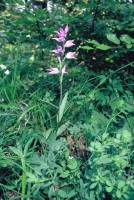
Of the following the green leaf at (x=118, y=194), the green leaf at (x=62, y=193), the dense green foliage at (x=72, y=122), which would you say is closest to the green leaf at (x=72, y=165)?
the dense green foliage at (x=72, y=122)

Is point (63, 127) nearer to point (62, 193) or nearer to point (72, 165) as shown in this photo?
point (72, 165)

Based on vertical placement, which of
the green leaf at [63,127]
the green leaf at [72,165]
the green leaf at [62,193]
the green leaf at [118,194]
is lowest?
the green leaf at [62,193]

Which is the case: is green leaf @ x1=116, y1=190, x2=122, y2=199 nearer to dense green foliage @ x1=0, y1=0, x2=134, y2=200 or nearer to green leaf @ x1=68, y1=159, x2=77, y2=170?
dense green foliage @ x1=0, y1=0, x2=134, y2=200

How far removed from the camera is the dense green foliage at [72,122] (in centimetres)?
112

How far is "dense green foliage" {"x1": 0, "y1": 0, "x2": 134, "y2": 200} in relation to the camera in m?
1.12

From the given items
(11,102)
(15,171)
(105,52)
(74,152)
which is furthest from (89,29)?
(15,171)

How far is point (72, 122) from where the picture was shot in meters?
1.59

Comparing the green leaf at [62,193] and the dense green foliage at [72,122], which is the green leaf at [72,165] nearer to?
the dense green foliage at [72,122]

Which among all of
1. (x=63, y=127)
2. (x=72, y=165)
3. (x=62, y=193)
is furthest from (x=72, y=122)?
(x=62, y=193)

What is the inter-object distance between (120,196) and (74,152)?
0.51m

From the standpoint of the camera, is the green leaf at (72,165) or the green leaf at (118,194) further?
the green leaf at (72,165)

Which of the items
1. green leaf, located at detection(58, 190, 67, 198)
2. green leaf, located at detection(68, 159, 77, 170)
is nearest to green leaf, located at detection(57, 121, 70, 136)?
green leaf, located at detection(68, 159, 77, 170)

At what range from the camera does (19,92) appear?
2004mm

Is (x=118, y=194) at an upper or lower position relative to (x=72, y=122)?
upper
